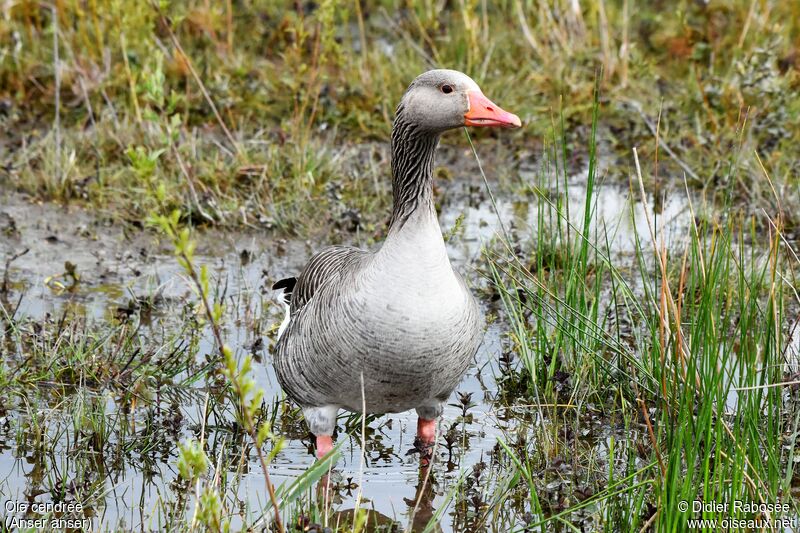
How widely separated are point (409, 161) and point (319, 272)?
653 millimetres

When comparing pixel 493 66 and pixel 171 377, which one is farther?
pixel 493 66

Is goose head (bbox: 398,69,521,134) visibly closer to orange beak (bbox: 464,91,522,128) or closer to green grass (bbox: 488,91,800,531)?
orange beak (bbox: 464,91,522,128)

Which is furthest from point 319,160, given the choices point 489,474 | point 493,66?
point 489,474

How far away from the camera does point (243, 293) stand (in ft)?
20.4

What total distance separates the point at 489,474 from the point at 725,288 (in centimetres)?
119

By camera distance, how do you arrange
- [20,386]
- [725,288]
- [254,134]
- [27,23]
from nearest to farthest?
[725,288] → [20,386] → [254,134] → [27,23]

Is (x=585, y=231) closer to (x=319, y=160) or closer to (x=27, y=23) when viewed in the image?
(x=319, y=160)

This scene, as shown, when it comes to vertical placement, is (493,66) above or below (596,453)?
above

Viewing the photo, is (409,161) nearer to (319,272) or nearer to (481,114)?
(481,114)

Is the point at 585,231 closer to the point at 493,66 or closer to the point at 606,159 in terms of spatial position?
the point at 606,159

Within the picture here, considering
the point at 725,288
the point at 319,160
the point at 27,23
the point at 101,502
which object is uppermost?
the point at 27,23

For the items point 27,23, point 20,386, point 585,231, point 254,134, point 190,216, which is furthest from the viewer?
point 27,23

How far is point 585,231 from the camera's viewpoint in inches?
167

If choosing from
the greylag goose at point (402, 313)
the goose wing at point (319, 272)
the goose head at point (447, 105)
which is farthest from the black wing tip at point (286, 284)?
the goose head at point (447, 105)
